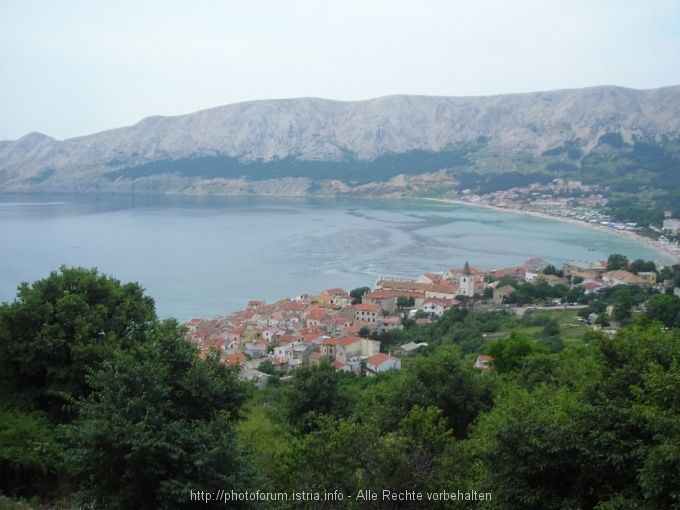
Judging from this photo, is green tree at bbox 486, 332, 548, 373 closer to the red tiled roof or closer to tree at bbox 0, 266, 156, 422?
the red tiled roof

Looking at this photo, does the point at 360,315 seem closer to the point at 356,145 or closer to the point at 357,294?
the point at 357,294

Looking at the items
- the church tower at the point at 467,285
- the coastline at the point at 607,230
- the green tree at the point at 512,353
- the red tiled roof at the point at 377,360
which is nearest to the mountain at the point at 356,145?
the coastline at the point at 607,230

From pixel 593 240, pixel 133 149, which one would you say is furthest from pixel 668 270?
pixel 133 149

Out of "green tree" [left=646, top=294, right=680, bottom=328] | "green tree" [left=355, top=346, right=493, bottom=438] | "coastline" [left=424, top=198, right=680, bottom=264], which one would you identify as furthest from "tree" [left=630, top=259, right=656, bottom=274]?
"green tree" [left=355, top=346, right=493, bottom=438]

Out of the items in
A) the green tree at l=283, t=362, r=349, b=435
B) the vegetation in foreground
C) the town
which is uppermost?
the vegetation in foreground

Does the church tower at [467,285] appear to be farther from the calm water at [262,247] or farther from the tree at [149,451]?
the tree at [149,451]

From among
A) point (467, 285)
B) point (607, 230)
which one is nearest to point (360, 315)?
point (467, 285)
